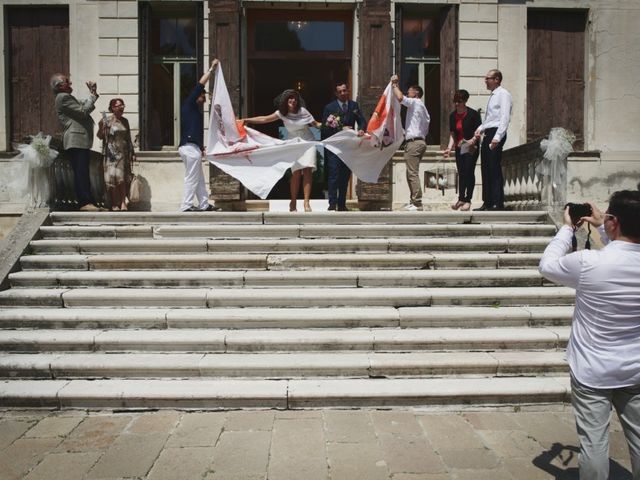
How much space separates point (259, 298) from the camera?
5.60 metres

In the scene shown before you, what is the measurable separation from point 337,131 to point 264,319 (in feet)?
13.8

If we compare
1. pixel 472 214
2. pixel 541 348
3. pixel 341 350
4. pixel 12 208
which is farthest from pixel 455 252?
pixel 12 208

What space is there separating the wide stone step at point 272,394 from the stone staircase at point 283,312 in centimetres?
1

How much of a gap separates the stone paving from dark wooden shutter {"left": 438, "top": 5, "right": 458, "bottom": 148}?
24.6ft

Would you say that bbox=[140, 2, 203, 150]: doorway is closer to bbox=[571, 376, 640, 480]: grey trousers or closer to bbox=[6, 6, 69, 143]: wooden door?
bbox=[6, 6, 69, 143]: wooden door

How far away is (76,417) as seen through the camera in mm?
4215

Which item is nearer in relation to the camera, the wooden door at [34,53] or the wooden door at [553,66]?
the wooden door at [34,53]

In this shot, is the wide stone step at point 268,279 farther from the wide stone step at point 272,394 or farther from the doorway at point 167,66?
the doorway at point 167,66

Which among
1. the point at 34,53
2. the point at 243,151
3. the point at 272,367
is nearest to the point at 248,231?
the point at 243,151

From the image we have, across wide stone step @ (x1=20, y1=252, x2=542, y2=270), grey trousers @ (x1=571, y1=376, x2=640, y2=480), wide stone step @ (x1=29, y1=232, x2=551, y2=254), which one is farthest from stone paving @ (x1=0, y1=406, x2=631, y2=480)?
wide stone step @ (x1=29, y1=232, x2=551, y2=254)

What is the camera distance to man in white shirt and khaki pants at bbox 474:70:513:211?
7777mm

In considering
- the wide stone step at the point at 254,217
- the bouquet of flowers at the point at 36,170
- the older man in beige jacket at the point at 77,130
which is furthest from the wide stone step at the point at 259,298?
the older man in beige jacket at the point at 77,130

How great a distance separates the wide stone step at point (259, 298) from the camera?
5609 millimetres

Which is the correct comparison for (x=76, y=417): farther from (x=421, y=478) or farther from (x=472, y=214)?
(x=472, y=214)
